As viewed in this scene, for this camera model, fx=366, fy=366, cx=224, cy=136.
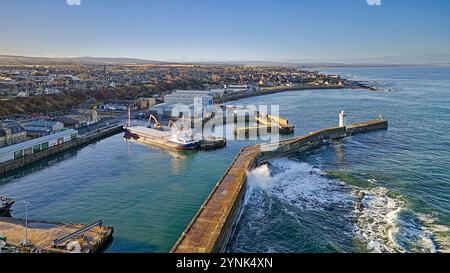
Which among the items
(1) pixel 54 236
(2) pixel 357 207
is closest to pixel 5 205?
(1) pixel 54 236

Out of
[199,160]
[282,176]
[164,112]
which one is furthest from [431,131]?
[164,112]

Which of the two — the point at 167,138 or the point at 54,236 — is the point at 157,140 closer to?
the point at 167,138

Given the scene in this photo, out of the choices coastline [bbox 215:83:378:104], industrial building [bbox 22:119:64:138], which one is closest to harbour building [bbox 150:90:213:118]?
coastline [bbox 215:83:378:104]

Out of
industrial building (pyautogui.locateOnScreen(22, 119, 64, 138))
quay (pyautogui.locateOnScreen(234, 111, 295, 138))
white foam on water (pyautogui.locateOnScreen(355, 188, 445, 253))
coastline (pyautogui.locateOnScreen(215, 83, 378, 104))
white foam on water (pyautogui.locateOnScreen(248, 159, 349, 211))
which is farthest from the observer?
coastline (pyautogui.locateOnScreen(215, 83, 378, 104))

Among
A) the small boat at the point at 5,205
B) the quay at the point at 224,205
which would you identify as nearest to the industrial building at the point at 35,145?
the small boat at the point at 5,205

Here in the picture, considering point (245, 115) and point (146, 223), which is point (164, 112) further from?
point (146, 223)

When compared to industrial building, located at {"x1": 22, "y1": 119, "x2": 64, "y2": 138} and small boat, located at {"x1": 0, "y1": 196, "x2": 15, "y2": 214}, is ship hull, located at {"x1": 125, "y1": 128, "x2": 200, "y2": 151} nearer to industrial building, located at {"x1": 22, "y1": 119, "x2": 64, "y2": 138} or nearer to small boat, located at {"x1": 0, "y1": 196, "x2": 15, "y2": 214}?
industrial building, located at {"x1": 22, "y1": 119, "x2": 64, "y2": 138}
